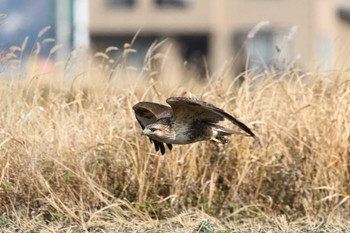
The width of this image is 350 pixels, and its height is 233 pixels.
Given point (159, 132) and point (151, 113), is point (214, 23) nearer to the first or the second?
point (151, 113)

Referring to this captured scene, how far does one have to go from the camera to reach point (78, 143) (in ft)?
27.4

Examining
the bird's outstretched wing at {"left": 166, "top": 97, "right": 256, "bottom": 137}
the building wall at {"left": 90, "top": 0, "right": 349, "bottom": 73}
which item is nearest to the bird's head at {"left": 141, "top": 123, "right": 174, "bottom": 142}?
the bird's outstretched wing at {"left": 166, "top": 97, "right": 256, "bottom": 137}

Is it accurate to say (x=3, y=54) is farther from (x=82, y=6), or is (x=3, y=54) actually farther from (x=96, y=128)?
(x=82, y=6)

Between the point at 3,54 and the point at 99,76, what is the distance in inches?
47.2

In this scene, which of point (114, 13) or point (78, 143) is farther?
point (114, 13)

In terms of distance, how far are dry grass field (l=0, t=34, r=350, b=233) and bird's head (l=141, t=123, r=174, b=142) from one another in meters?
0.58

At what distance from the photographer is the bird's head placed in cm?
766

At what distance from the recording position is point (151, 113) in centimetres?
809

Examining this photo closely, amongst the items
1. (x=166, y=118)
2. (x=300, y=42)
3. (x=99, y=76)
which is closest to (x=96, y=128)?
(x=166, y=118)

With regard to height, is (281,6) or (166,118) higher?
(166,118)

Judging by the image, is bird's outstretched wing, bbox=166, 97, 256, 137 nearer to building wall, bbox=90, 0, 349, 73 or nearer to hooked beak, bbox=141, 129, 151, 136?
hooked beak, bbox=141, 129, 151, 136

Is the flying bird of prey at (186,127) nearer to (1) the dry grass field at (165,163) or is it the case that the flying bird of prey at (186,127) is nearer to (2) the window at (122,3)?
(1) the dry grass field at (165,163)

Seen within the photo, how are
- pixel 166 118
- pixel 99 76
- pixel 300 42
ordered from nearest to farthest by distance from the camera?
pixel 166 118
pixel 99 76
pixel 300 42

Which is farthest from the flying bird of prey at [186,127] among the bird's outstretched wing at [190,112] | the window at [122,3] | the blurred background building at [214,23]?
the window at [122,3]
